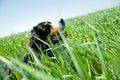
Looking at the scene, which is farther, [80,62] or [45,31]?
[45,31]

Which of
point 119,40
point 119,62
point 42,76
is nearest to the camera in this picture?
point 42,76

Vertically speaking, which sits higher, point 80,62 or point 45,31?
point 80,62

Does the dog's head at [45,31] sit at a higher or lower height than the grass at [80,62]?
lower

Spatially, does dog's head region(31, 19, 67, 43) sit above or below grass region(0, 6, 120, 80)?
below

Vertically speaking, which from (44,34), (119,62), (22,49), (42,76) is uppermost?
(42,76)

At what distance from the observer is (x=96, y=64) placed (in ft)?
7.30

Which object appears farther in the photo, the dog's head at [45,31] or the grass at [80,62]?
the dog's head at [45,31]

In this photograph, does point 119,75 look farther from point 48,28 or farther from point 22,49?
point 22,49

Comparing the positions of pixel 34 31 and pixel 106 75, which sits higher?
pixel 106 75

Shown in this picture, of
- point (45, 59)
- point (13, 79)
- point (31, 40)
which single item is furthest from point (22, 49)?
point (45, 59)

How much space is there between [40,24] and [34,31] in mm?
335

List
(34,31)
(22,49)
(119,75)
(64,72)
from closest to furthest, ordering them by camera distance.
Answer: (119,75) < (64,72) < (34,31) < (22,49)

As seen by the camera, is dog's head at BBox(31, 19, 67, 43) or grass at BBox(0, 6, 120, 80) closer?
grass at BBox(0, 6, 120, 80)

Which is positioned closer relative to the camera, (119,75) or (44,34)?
(119,75)
